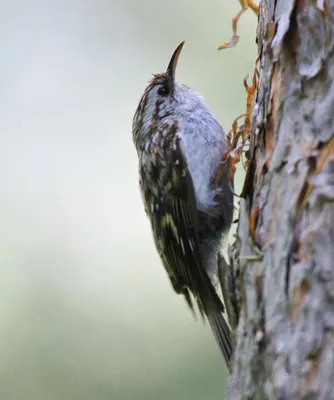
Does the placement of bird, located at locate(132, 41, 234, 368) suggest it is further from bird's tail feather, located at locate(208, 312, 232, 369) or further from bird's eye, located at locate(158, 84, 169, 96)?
bird's eye, located at locate(158, 84, 169, 96)

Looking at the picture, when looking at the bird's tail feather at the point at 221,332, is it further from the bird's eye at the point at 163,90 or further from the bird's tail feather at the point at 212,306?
the bird's eye at the point at 163,90

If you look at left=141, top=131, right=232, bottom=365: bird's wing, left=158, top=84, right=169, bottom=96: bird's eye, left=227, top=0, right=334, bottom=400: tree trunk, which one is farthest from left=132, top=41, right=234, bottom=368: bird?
left=227, top=0, right=334, bottom=400: tree trunk

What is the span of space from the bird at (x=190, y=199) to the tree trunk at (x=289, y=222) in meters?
0.69

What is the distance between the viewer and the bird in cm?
349

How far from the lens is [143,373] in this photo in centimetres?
586

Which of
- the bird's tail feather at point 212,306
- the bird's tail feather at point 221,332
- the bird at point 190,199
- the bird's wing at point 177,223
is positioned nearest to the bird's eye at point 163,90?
the bird at point 190,199

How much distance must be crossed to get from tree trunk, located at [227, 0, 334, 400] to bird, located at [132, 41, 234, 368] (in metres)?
0.69

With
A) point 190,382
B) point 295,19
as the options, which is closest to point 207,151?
point 295,19

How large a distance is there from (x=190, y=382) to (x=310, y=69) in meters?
3.20

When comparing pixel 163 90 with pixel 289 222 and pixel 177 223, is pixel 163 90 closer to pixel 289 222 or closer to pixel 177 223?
pixel 177 223

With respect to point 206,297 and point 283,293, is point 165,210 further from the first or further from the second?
point 283,293

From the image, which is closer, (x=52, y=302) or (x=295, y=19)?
(x=295, y=19)

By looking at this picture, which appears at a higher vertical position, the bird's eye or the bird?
the bird's eye

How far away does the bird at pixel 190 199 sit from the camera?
349 cm
